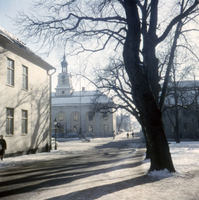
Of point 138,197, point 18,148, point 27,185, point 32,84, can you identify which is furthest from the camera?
point 32,84

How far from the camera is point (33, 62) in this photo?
19594mm

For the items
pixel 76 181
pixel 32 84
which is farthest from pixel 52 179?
pixel 32 84

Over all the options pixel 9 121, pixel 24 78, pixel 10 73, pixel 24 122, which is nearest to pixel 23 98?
pixel 24 78

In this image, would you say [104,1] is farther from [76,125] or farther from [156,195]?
[76,125]

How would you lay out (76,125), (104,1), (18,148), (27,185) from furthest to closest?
(76,125)
(18,148)
(104,1)
(27,185)

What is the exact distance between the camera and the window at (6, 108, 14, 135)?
15.7 m

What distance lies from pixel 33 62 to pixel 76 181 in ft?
46.1

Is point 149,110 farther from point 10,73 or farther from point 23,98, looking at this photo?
point 23,98

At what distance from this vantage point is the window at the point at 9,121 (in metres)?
15.7

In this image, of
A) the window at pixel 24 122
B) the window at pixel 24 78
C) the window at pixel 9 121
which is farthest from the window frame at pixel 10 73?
the window at pixel 24 122

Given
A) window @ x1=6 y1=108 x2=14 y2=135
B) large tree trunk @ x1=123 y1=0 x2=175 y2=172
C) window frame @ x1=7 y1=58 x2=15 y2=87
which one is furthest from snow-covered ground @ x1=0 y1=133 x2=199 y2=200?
window frame @ x1=7 y1=58 x2=15 y2=87

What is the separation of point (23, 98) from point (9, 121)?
92.9 inches

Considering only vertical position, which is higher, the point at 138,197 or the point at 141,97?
the point at 141,97

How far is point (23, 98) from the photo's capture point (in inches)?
697
